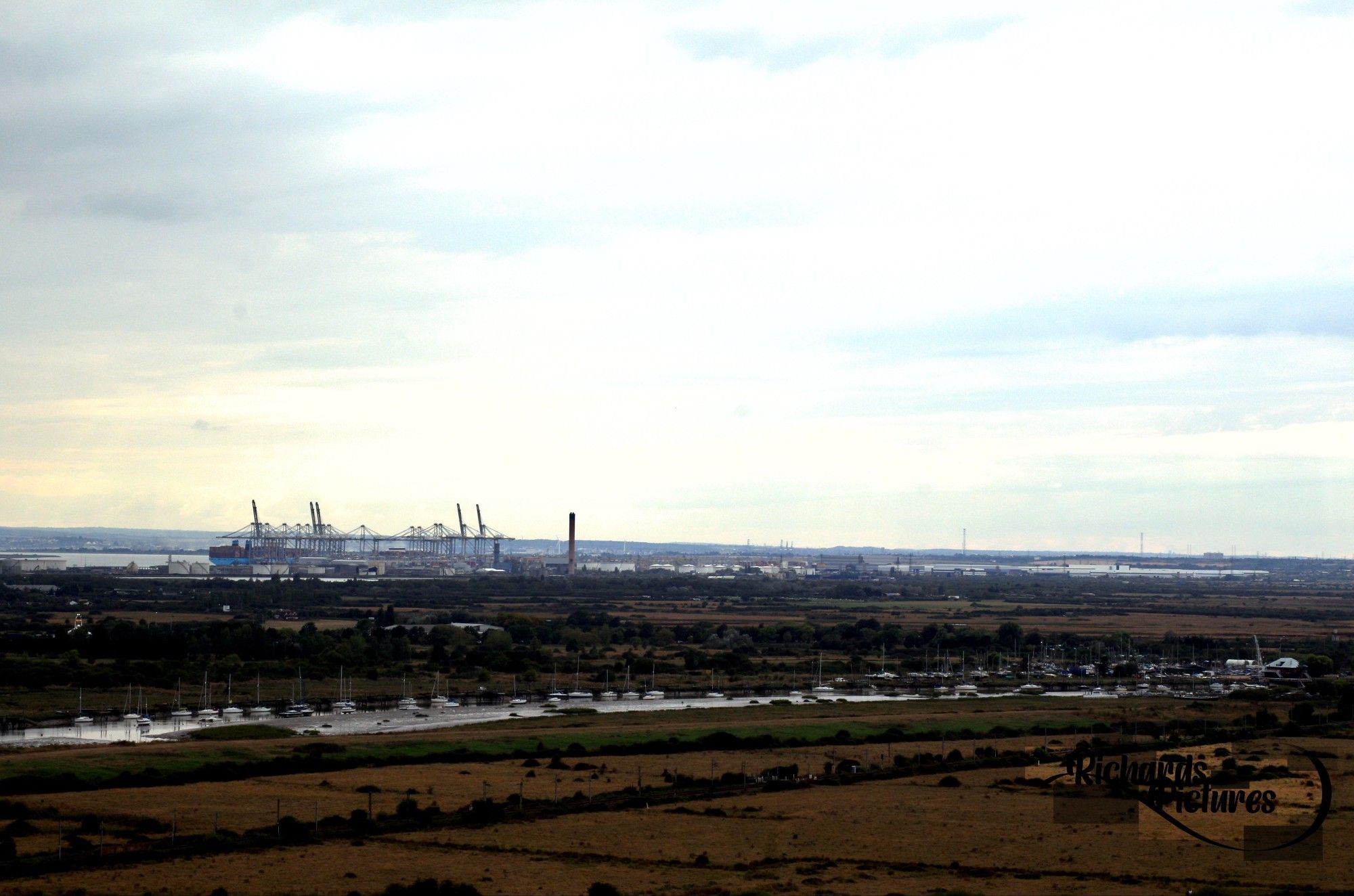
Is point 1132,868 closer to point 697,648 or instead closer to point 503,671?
point 503,671

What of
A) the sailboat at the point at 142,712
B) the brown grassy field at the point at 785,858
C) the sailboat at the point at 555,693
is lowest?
the sailboat at the point at 555,693

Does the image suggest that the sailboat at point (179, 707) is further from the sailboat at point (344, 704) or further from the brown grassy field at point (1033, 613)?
the brown grassy field at point (1033, 613)

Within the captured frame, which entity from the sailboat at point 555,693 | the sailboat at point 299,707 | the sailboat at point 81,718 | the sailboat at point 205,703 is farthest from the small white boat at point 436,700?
the sailboat at point 81,718

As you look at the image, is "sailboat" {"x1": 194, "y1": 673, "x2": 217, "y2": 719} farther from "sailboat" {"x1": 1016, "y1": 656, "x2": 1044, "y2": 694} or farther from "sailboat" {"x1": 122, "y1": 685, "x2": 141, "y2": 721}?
"sailboat" {"x1": 1016, "y1": 656, "x2": 1044, "y2": 694}

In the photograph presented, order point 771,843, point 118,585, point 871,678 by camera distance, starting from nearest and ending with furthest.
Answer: point 771,843 → point 871,678 → point 118,585

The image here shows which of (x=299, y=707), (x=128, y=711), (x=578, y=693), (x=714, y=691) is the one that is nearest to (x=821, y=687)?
(x=714, y=691)

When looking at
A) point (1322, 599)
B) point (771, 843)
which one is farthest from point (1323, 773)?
point (1322, 599)

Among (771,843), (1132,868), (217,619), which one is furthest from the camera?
(217,619)
